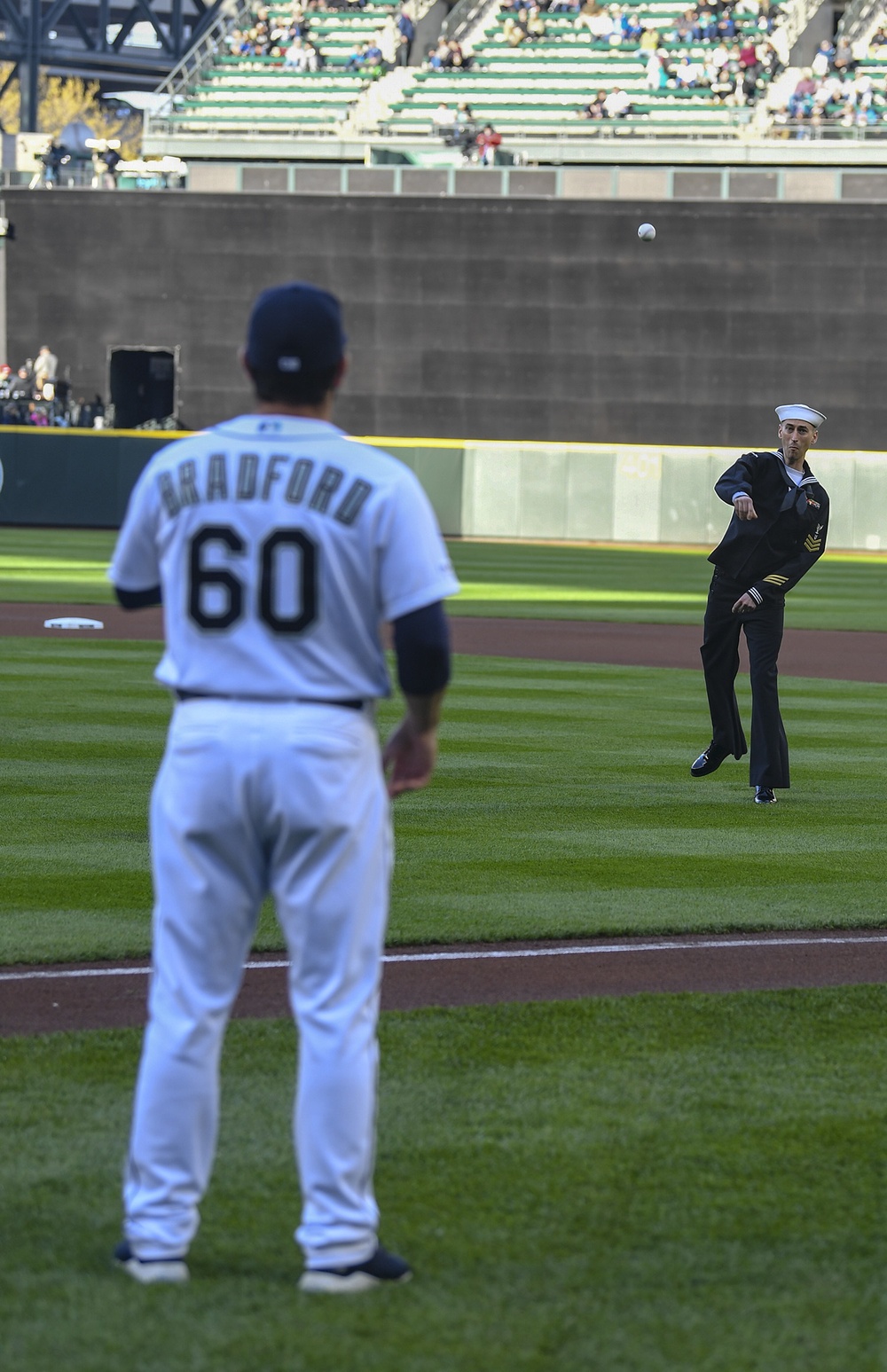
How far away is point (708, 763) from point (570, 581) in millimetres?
18231

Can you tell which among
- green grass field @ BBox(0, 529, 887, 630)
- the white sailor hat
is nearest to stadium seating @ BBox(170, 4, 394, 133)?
green grass field @ BBox(0, 529, 887, 630)

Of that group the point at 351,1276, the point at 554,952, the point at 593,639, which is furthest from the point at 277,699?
the point at 593,639

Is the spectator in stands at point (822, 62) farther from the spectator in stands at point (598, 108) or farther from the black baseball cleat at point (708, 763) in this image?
the black baseball cleat at point (708, 763)

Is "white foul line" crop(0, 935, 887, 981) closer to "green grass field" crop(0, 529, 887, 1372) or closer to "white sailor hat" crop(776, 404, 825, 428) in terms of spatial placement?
"green grass field" crop(0, 529, 887, 1372)

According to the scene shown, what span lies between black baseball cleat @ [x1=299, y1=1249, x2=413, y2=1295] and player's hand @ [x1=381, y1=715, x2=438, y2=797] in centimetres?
95

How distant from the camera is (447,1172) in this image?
4.68 metres

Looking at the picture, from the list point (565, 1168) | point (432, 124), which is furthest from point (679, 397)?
point (565, 1168)

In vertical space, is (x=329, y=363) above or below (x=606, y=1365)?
above

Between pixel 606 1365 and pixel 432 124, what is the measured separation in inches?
1706

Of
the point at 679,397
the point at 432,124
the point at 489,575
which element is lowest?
the point at 489,575

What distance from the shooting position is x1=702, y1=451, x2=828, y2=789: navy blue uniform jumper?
10781 millimetres

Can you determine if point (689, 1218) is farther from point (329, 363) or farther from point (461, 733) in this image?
point (461, 733)

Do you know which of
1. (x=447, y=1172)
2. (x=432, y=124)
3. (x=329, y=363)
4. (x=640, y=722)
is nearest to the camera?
(x=329, y=363)

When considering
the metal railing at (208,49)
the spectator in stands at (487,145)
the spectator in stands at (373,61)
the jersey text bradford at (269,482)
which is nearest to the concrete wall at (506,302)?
the spectator in stands at (487,145)
